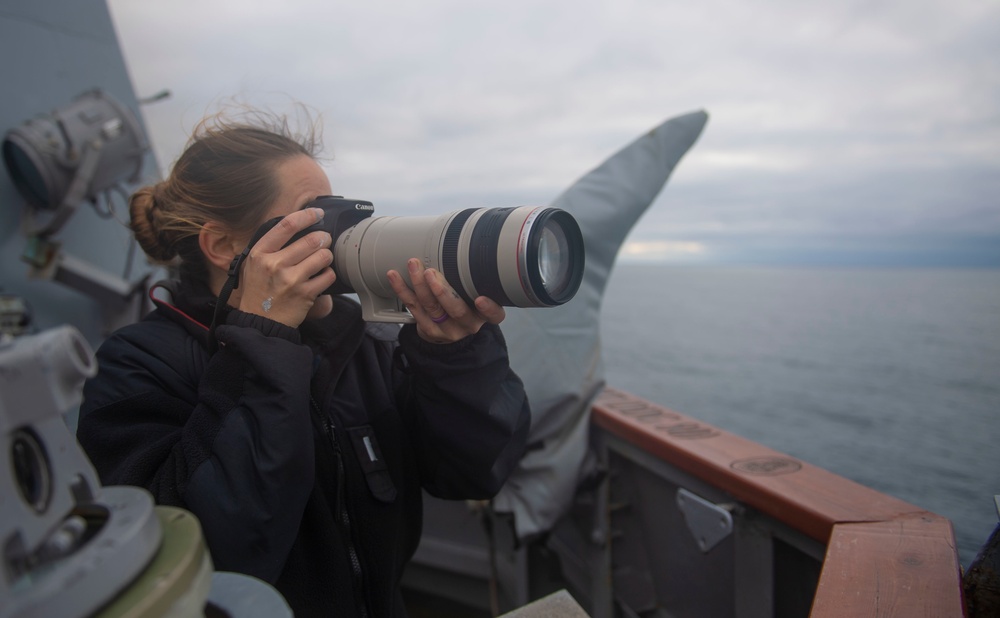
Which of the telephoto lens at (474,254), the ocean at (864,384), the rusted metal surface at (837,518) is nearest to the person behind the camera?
the rusted metal surface at (837,518)

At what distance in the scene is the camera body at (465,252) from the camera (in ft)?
3.11

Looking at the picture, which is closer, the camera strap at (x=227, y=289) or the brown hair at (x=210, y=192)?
the camera strap at (x=227, y=289)

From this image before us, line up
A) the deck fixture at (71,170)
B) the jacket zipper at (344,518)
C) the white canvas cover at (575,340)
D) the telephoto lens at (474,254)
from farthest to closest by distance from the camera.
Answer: the deck fixture at (71,170) → the white canvas cover at (575,340) → the jacket zipper at (344,518) → the telephoto lens at (474,254)

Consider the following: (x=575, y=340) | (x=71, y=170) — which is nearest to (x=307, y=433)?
(x=575, y=340)

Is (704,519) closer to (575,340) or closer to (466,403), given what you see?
(575,340)

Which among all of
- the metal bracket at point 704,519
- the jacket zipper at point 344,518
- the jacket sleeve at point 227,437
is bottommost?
the metal bracket at point 704,519

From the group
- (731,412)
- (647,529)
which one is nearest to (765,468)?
(647,529)

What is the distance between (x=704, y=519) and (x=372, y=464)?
2.73 feet

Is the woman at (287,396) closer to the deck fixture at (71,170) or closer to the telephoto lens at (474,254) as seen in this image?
the telephoto lens at (474,254)

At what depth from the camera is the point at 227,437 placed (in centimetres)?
87

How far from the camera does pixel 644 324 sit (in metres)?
17.1

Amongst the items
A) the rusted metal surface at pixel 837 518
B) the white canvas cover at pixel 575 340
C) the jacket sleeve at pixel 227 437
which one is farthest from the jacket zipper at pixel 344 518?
the white canvas cover at pixel 575 340

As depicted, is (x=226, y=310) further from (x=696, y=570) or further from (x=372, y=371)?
(x=696, y=570)

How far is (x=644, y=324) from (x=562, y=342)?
15.7 metres
